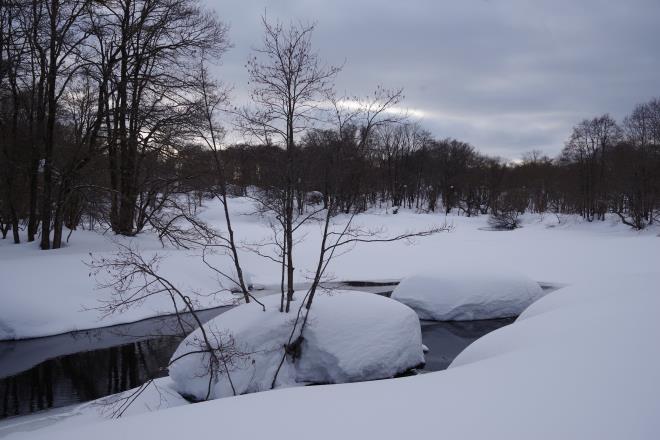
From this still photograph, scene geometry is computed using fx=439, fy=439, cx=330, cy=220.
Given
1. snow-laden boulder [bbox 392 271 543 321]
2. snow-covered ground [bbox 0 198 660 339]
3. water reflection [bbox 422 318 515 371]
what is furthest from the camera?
snow-laden boulder [bbox 392 271 543 321]

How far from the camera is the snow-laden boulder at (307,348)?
27.9 ft

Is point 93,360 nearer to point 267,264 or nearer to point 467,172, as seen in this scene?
point 267,264

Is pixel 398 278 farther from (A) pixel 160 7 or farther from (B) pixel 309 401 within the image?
(B) pixel 309 401

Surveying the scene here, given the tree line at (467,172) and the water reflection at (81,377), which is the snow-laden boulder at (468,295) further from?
the water reflection at (81,377)

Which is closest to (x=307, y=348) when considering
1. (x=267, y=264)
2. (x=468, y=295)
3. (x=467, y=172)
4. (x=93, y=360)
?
(x=93, y=360)

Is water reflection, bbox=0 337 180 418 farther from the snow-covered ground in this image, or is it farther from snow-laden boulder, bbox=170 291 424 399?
the snow-covered ground

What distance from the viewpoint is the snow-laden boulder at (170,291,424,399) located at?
8.51 m

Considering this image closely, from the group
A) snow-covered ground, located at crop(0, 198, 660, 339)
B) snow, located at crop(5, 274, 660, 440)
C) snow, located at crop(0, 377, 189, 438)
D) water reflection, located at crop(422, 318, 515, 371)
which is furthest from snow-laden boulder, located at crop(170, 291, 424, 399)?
snow, located at crop(5, 274, 660, 440)

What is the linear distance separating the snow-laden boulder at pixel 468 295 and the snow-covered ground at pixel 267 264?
790 mm

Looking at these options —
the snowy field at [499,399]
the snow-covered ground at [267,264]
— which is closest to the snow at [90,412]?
the snowy field at [499,399]

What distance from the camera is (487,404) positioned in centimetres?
354

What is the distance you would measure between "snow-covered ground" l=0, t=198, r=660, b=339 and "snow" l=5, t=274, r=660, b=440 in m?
4.71

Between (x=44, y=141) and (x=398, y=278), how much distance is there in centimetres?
1607

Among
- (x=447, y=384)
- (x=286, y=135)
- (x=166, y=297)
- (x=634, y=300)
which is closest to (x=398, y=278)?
(x=166, y=297)
